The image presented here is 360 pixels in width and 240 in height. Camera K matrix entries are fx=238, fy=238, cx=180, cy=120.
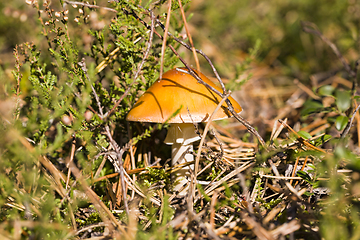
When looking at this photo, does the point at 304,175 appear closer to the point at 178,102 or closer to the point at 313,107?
the point at 313,107

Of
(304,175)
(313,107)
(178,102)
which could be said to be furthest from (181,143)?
(313,107)

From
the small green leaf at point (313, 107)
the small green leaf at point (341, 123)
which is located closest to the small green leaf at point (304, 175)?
the small green leaf at point (341, 123)

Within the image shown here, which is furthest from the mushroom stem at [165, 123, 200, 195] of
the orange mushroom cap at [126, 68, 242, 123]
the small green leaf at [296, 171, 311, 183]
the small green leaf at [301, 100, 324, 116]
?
the small green leaf at [301, 100, 324, 116]

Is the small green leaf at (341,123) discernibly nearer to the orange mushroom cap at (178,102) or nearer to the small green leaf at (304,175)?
the small green leaf at (304,175)

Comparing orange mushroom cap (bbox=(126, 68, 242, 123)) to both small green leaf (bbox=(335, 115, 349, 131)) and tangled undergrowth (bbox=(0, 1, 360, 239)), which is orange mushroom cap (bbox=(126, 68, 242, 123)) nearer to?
tangled undergrowth (bbox=(0, 1, 360, 239))

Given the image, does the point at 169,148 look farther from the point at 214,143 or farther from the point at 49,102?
the point at 49,102

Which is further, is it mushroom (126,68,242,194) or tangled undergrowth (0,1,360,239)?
mushroom (126,68,242,194)
